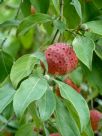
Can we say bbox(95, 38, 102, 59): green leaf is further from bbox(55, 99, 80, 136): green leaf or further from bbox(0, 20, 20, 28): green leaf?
bbox(0, 20, 20, 28): green leaf

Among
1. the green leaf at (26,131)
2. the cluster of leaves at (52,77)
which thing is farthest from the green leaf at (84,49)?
the green leaf at (26,131)

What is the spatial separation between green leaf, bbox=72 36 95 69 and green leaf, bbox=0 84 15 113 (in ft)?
0.60

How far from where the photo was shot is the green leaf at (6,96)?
1107mm

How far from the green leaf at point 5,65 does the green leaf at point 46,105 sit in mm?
290

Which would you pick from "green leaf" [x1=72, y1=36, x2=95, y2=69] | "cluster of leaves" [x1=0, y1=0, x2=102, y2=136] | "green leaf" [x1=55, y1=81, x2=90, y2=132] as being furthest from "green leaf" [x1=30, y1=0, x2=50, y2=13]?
"green leaf" [x1=55, y1=81, x2=90, y2=132]

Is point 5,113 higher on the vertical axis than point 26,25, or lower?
lower

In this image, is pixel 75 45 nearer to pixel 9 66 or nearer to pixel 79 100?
pixel 79 100

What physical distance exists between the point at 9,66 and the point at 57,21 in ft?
0.76

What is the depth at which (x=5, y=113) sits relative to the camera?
128 cm

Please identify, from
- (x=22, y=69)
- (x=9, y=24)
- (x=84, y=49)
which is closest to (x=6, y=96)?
(x=22, y=69)

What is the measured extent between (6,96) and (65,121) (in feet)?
0.51

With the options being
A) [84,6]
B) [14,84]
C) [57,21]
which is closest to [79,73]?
[84,6]

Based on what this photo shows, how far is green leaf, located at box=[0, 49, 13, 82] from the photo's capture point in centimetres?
138

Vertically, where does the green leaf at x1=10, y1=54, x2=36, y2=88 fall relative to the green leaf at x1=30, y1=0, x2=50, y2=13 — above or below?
below
